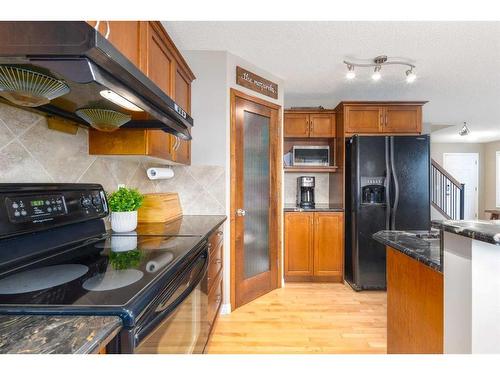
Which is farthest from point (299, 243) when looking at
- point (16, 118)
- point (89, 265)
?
point (16, 118)

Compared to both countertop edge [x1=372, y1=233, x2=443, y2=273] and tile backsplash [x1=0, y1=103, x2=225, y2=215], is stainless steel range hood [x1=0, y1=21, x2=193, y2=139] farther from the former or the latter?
countertop edge [x1=372, y1=233, x2=443, y2=273]

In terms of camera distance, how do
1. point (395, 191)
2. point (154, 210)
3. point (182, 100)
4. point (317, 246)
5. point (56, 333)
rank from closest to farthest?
point (56, 333)
point (154, 210)
point (182, 100)
point (395, 191)
point (317, 246)

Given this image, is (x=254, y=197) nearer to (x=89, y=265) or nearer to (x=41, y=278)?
(x=89, y=265)

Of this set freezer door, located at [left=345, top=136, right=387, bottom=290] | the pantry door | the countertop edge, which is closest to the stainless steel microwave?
freezer door, located at [left=345, top=136, right=387, bottom=290]

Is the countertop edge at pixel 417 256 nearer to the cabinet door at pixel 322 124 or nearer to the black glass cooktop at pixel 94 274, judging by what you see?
the black glass cooktop at pixel 94 274

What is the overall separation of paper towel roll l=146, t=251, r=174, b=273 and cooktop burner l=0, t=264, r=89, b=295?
20 centimetres

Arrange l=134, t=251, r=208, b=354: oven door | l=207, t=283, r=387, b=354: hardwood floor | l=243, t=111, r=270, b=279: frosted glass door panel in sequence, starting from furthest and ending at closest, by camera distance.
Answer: l=243, t=111, r=270, b=279: frosted glass door panel
l=207, t=283, r=387, b=354: hardwood floor
l=134, t=251, r=208, b=354: oven door

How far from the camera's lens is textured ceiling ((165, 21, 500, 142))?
2143mm

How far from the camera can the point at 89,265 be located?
0.95 meters

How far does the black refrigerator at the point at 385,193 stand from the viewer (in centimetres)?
300

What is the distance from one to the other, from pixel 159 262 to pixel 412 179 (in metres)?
3.02
